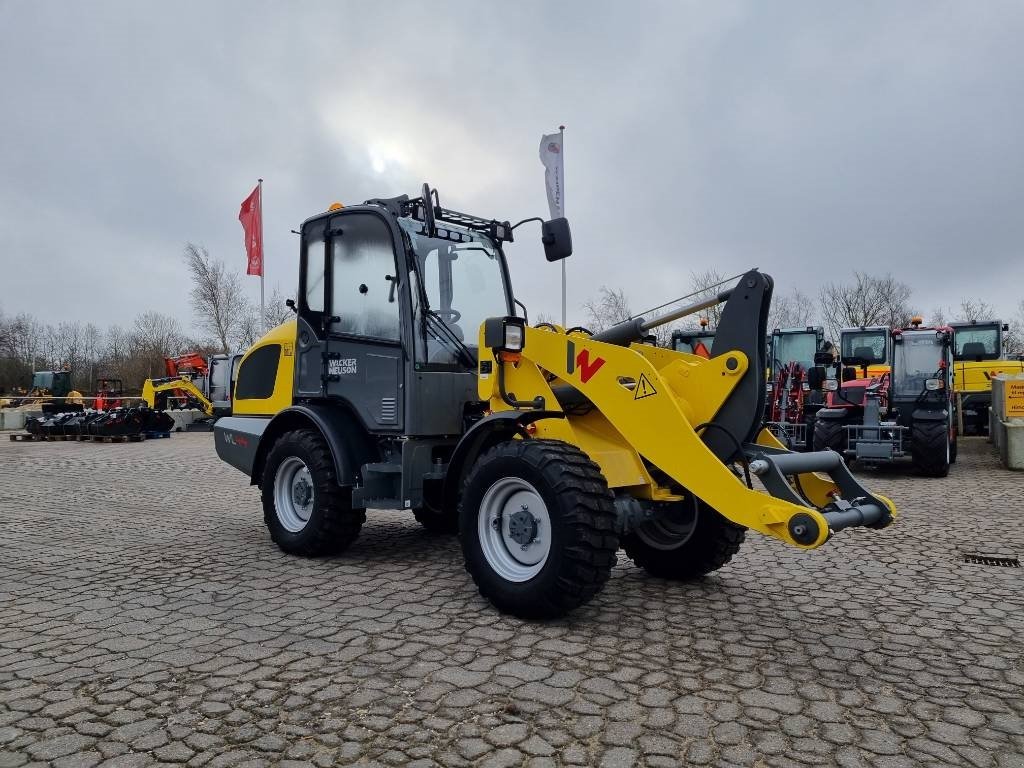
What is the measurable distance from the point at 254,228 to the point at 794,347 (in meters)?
14.2

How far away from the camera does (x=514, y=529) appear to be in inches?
170

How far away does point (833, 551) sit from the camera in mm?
6145

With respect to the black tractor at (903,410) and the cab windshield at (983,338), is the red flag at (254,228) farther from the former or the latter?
the cab windshield at (983,338)

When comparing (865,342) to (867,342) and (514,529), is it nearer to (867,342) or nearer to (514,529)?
(867,342)

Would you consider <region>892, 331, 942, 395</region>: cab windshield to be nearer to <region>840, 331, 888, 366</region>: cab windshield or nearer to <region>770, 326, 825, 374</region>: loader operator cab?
<region>770, 326, 825, 374</region>: loader operator cab

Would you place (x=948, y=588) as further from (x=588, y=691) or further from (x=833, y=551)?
(x=588, y=691)

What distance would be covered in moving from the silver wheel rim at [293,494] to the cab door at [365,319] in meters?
0.68

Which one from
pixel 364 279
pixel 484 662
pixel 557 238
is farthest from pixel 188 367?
pixel 484 662

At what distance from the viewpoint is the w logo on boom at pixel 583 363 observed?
14.4 ft

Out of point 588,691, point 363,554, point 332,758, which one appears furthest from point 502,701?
point 363,554

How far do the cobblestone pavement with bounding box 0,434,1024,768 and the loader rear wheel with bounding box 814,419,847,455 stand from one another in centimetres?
533

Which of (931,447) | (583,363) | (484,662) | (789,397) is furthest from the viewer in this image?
(789,397)

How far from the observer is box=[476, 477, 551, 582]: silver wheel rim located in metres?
4.23

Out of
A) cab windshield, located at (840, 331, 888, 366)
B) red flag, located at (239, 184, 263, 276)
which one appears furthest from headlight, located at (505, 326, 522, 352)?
red flag, located at (239, 184, 263, 276)
